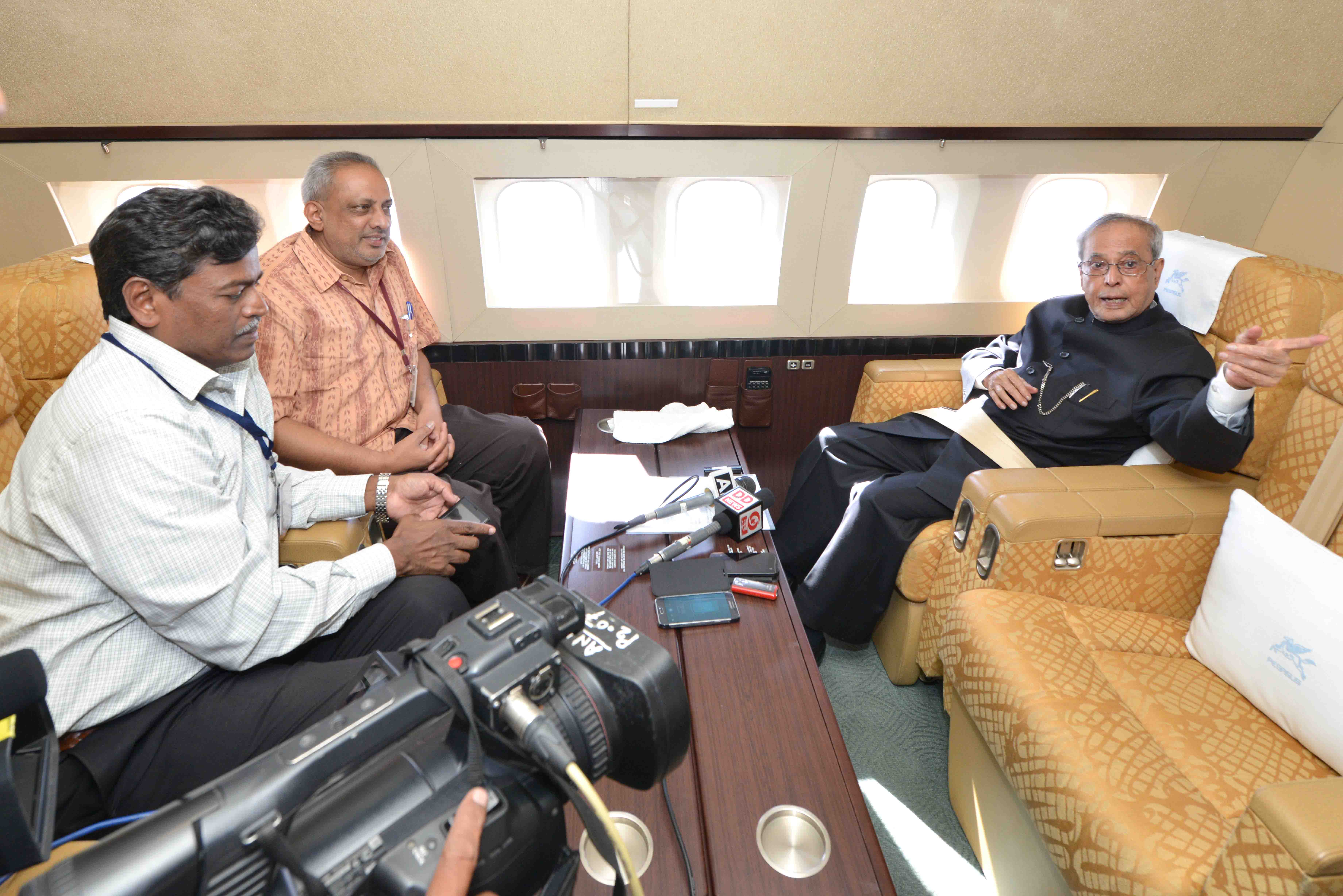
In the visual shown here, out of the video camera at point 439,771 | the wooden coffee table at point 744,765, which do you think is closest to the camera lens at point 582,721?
the video camera at point 439,771

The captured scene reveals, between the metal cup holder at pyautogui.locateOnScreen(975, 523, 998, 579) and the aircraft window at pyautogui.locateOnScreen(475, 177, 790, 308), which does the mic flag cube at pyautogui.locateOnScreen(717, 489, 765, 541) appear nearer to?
the metal cup holder at pyautogui.locateOnScreen(975, 523, 998, 579)

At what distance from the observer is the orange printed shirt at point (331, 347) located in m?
1.79

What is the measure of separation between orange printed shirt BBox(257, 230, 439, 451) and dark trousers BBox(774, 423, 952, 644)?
1312 mm

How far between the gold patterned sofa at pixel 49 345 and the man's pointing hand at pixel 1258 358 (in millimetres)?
2046

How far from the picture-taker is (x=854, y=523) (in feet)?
6.58

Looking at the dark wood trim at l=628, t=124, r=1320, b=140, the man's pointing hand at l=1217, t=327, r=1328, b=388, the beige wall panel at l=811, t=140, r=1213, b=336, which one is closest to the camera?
the man's pointing hand at l=1217, t=327, r=1328, b=388

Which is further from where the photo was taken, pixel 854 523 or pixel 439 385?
pixel 439 385

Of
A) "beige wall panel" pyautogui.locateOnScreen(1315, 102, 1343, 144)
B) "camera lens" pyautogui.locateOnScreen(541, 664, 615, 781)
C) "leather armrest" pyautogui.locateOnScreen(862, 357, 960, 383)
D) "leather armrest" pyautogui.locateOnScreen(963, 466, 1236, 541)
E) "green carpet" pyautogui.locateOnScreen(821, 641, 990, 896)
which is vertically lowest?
"green carpet" pyautogui.locateOnScreen(821, 641, 990, 896)

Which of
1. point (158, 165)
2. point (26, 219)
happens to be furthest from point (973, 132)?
point (26, 219)

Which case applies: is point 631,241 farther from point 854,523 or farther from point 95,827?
point 95,827

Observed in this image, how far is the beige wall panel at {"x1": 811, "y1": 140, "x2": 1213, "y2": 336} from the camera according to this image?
2291 millimetres

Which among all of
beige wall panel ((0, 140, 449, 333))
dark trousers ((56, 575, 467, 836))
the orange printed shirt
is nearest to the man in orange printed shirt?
the orange printed shirt

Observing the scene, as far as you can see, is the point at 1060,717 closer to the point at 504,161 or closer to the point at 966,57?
the point at 966,57

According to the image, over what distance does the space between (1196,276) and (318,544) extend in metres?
2.50
